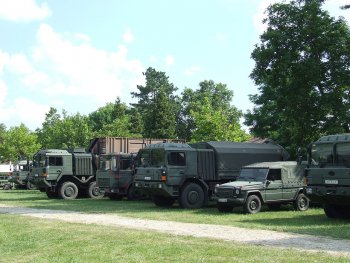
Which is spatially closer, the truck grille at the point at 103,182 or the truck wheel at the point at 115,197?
the truck grille at the point at 103,182

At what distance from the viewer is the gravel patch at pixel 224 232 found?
421 inches

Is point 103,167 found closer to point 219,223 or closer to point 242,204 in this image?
point 242,204

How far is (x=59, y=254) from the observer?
32.3 feet

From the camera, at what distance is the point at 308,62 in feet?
73.5

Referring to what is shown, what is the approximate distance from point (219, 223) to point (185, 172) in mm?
6265

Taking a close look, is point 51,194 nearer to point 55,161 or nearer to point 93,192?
point 55,161

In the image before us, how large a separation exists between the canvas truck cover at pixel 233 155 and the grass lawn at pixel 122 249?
959 cm

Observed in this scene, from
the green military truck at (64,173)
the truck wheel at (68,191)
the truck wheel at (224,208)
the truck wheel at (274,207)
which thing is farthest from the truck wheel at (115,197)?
the truck wheel at (274,207)

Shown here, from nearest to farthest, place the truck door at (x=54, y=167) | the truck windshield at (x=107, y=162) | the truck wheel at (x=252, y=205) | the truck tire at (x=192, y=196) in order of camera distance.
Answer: the truck wheel at (x=252, y=205)
the truck tire at (x=192, y=196)
the truck windshield at (x=107, y=162)
the truck door at (x=54, y=167)

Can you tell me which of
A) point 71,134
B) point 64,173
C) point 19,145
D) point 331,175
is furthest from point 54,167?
point 19,145

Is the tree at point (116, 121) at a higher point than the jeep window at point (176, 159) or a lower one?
higher

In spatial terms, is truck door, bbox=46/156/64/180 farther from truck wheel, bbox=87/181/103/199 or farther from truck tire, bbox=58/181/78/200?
truck wheel, bbox=87/181/103/199

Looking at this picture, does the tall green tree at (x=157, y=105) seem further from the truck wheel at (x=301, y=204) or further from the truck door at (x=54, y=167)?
the truck wheel at (x=301, y=204)

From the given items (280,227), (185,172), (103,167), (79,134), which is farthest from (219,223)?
(79,134)
